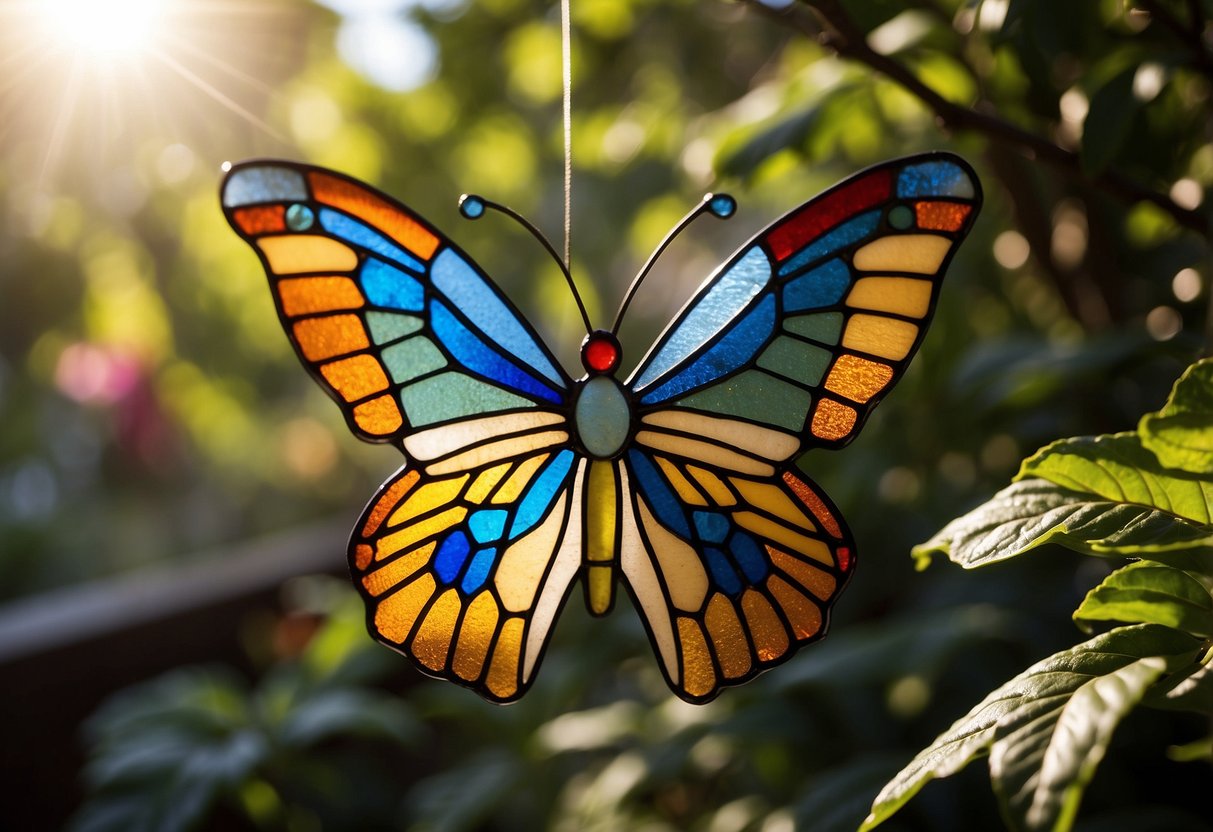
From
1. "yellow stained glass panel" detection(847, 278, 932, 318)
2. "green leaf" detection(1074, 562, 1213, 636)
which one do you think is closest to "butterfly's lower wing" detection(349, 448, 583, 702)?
"yellow stained glass panel" detection(847, 278, 932, 318)

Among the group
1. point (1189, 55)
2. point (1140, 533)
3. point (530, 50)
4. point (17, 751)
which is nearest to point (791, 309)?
point (1140, 533)

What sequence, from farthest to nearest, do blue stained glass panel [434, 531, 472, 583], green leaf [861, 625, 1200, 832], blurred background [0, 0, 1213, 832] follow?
1. blurred background [0, 0, 1213, 832]
2. blue stained glass panel [434, 531, 472, 583]
3. green leaf [861, 625, 1200, 832]

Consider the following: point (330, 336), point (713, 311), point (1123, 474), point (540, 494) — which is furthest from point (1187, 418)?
point (330, 336)

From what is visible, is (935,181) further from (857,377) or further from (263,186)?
(263,186)

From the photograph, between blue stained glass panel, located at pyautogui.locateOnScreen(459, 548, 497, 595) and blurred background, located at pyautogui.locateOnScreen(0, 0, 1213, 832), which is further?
blurred background, located at pyautogui.locateOnScreen(0, 0, 1213, 832)

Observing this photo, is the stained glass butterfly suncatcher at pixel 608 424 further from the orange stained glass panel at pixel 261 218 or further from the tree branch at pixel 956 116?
the tree branch at pixel 956 116

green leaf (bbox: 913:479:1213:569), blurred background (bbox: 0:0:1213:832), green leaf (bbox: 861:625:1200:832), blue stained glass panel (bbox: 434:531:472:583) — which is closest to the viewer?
green leaf (bbox: 861:625:1200:832)

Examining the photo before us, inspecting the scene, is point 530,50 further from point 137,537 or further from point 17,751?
point 137,537

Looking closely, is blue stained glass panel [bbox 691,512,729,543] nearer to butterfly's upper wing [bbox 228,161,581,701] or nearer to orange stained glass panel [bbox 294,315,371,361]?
butterfly's upper wing [bbox 228,161,581,701]

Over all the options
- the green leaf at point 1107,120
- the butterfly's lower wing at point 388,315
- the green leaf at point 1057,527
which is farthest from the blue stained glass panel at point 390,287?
the green leaf at point 1107,120
